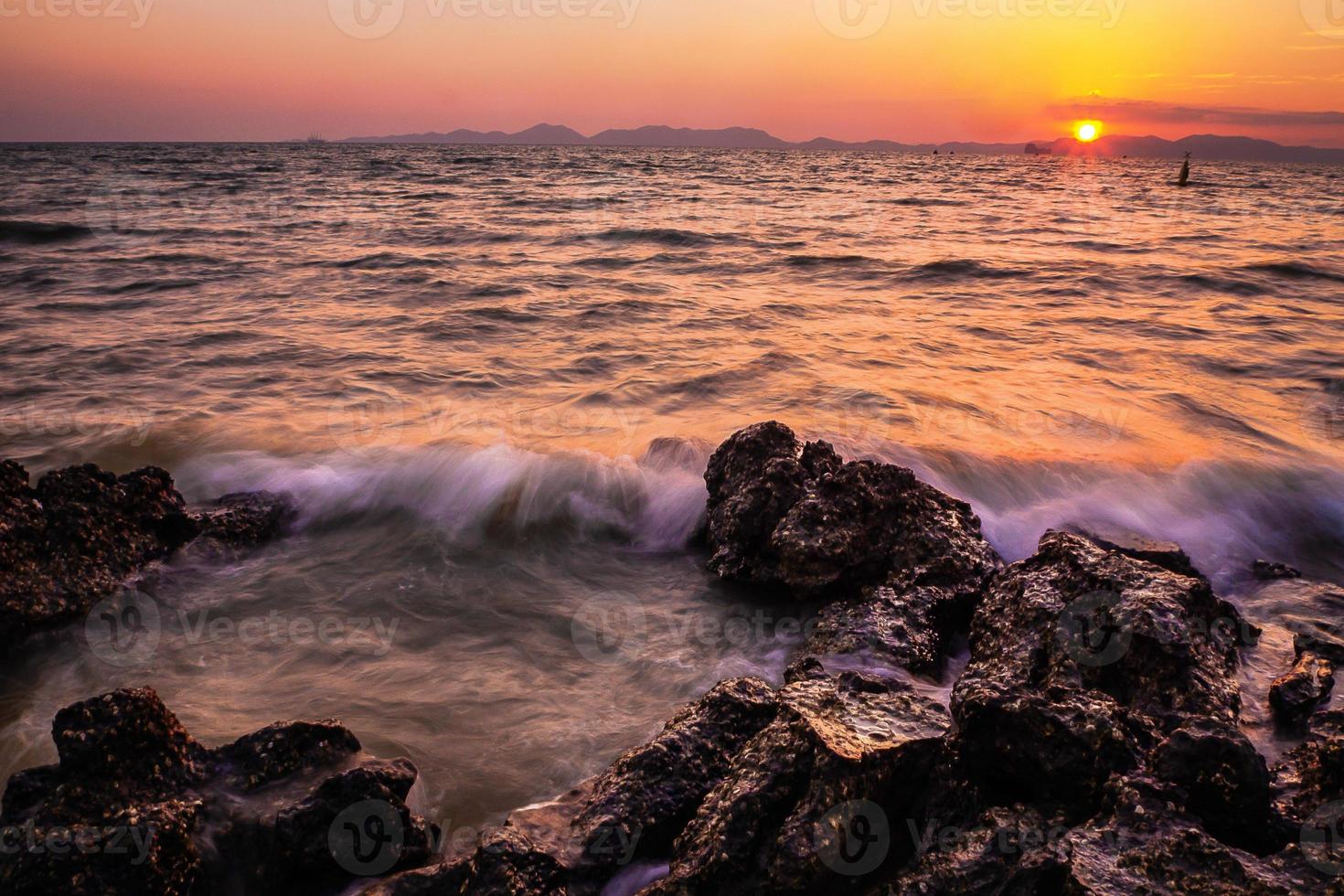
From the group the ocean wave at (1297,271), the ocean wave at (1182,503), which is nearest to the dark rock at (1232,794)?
the ocean wave at (1182,503)

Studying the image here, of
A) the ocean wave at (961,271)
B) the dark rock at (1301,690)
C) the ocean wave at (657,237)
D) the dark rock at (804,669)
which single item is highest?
the ocean wave at (657,237)

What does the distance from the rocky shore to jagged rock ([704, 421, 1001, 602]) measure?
558 millimetres

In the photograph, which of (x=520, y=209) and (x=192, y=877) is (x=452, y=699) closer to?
(x=192, y=877)

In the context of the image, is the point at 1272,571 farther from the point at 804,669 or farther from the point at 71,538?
the point at 71,538

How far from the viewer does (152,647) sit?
4.45 metres

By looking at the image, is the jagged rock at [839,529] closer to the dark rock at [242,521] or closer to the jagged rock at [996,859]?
the jagged rock at [996,859]

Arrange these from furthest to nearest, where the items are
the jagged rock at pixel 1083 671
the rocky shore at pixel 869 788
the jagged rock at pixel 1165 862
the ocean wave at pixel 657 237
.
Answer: the ocean wave at pixel 657 237 → the jagged rock at pixel 1083 671 → the rocky shore at pixel 869 788 → the jagged rock at pixel 1165 862

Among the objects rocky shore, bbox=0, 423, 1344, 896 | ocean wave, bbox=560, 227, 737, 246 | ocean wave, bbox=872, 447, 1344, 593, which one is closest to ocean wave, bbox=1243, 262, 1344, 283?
ocean wave, bbox=560, 227, 737, 246

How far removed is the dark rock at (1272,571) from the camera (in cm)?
513

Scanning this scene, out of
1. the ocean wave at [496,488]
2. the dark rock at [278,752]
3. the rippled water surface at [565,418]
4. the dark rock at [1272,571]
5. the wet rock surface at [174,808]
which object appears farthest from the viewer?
the ocean wave at [496,488]

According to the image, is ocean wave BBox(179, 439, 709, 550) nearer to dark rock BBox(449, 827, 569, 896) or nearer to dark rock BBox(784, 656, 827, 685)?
dark rock BBox(784, 656, 827, 685)

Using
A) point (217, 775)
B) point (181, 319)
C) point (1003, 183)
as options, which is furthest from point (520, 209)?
point (1003, 183)

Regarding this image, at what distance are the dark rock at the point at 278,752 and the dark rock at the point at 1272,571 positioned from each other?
5552 millimetres

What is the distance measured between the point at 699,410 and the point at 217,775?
19.4ft
